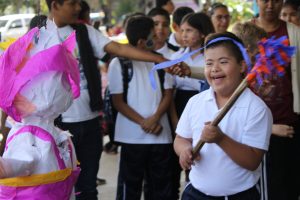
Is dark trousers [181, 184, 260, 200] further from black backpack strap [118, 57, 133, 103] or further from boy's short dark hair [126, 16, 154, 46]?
boy's short dark hair [126, 16, 154, 46]

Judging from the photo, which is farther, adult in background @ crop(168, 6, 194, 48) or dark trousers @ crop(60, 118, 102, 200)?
adult in background @ crop(168, 6, 194, 48)

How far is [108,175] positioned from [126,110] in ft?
6.77

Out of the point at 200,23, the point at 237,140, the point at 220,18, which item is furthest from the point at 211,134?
the point at 220,18

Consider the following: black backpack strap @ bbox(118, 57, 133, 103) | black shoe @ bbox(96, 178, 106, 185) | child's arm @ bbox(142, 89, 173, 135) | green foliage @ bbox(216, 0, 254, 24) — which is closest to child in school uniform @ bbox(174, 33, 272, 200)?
child's arm @ bbox(142, 89, 173, 135)

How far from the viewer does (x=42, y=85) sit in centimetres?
242

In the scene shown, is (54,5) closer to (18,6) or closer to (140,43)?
(140,43)

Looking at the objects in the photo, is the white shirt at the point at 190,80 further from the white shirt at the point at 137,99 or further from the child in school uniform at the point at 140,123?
the white shirt at the point at 137,99

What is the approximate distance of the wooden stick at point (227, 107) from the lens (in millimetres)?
2213

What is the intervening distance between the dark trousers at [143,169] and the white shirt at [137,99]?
52mm

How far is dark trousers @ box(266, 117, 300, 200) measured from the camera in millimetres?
3777

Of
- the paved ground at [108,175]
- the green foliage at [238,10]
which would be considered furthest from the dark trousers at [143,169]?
the green foliage at [238,10]

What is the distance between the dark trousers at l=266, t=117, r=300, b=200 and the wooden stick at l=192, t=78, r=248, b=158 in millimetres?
1431

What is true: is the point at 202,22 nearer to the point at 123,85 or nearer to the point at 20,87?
the point at 123,85

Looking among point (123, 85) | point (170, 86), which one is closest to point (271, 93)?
point (170, 86)
